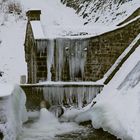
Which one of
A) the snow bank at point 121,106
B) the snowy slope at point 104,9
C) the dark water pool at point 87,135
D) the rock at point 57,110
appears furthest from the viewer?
the snowy slope at point 104,9

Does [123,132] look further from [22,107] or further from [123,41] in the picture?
[123,41]

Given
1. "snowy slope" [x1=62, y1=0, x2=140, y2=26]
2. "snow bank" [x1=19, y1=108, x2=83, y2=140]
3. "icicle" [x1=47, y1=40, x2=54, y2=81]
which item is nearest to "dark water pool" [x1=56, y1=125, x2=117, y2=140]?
"snow bank" [x1=19, y1=108, x2=83, y2=140]

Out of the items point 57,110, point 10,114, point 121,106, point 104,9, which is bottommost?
point 57,110

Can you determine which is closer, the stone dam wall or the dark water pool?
the dark water pool

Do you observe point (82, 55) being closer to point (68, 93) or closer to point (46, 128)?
point (68, 93)

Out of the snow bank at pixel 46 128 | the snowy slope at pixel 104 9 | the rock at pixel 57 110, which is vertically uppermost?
the snowy slope at pixel 104 9

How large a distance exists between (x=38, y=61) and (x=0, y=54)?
9109 millimetres

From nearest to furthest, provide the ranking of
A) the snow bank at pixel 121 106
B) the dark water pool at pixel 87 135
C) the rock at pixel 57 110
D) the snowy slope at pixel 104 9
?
the snow bank at pixel 121 106
the dark water pool at pixel 87 135
the rock at pixel 57 110
the snowy slope at pixel 104 9

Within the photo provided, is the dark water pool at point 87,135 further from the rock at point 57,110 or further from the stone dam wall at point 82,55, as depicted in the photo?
the stone dam wall at point 82,55

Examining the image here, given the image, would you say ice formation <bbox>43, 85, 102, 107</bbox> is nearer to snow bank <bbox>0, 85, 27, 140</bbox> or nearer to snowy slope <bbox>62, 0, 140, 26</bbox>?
snow bank <bbox>0, 85, 27, 140</bbox>

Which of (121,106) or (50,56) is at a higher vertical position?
(50,56)

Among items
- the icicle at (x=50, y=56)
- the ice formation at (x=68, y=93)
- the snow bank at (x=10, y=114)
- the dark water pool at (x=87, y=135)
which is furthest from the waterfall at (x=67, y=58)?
the snow bank at (x=10, y=114)

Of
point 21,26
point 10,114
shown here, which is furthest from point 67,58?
point 21,26

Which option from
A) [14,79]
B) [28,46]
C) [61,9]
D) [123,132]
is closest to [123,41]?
[28,46]
